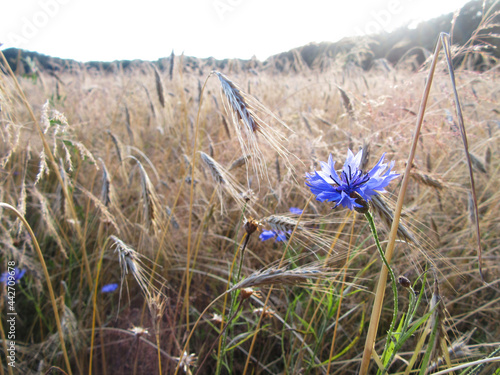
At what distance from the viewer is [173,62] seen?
2.58 m

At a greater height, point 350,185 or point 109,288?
point 350,185

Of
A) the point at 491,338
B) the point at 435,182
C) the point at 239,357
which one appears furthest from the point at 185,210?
the point at 491,338

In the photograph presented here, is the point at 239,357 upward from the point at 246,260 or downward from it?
downward

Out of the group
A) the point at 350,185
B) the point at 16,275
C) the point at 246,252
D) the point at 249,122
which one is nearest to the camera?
the point at 350,185

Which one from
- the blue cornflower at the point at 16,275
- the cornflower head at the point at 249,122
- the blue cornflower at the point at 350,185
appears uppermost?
the cornflower head at the point at 249,122

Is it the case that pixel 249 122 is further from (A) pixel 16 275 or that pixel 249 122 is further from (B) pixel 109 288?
(A) pixel 16 275

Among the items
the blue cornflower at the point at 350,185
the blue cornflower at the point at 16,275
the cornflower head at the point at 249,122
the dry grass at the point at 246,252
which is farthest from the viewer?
the blue cornflower at the point at 16,275

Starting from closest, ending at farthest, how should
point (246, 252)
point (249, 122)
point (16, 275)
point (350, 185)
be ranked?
1. point (350, 185)
2. point (249, 122)
3. point (16, 275)
4. point (246, 252)

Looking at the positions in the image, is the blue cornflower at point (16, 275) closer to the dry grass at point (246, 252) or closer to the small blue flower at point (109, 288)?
the dry grass at point (246, 252)

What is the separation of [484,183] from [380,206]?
5.44ft

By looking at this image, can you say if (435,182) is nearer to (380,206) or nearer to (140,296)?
(380,206)

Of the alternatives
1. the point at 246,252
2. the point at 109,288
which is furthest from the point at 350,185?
the point at 109,288

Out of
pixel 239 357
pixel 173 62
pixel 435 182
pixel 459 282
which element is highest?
pixel 173 62

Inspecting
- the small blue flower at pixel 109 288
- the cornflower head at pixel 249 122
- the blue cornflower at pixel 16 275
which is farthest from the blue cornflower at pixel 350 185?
the blue cornflower at pixel 16 275
